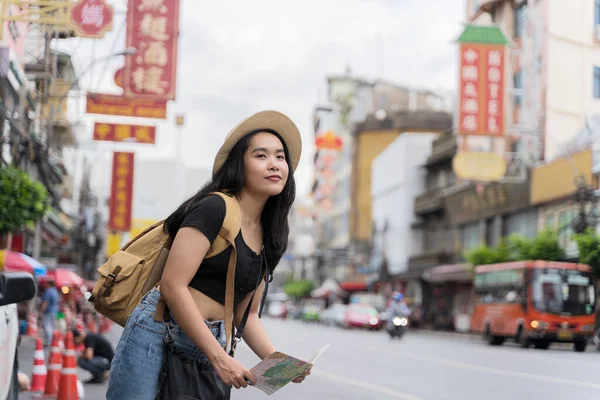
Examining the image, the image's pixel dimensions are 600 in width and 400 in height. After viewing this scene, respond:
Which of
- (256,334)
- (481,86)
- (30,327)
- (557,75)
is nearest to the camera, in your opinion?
(256,334)

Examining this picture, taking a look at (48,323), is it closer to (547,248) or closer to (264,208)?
(547,248)

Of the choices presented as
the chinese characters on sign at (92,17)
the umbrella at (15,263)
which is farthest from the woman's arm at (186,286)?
the chinese characters on sign at (92,17)

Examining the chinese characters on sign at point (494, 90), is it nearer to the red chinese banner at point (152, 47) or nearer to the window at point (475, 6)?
the window at point (475, 6)

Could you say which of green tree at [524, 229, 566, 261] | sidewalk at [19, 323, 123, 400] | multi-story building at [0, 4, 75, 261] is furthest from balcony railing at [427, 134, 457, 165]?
sidewalk at [19, 323, 123, 400]

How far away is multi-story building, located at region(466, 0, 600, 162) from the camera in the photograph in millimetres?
44750

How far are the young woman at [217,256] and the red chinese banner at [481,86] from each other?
38713 millimetres

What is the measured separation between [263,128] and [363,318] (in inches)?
2080

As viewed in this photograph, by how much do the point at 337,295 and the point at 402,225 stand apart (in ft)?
85.5

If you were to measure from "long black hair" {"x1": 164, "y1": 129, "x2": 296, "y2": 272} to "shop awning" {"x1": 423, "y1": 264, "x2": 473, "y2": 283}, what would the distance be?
47.1 metres

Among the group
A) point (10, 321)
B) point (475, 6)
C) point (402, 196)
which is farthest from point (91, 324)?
point (402, 196)

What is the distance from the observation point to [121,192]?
157 feet

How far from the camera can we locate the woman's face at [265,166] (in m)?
4.25

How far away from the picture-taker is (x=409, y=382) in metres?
16.5

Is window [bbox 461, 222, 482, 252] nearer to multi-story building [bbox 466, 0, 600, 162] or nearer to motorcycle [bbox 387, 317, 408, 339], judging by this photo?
multi-story building [bbox 466, 0, 600, 162]
